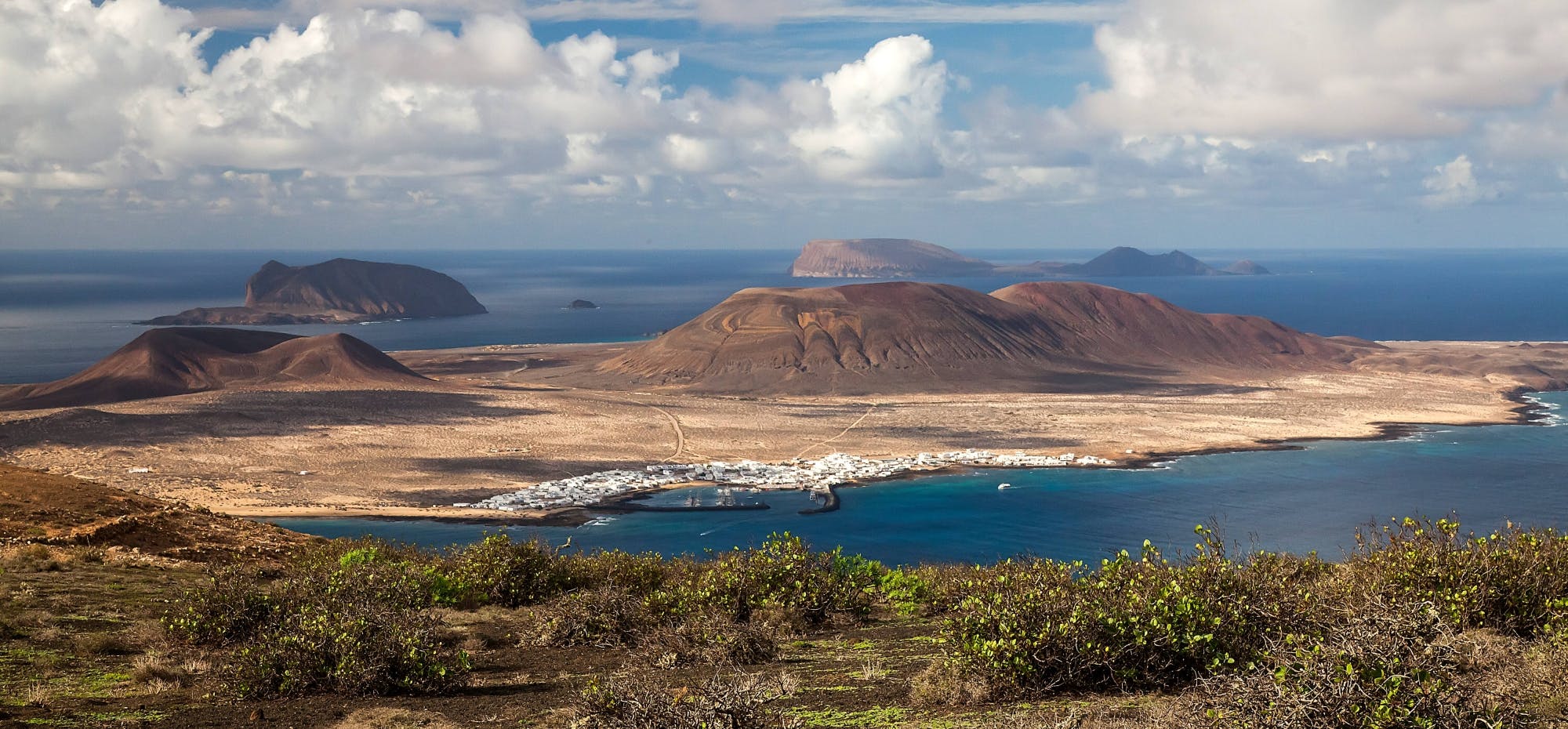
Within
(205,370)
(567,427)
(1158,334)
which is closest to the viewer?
(567,427)

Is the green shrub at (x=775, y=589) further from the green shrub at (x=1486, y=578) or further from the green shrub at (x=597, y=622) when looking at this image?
the green shrub at (x=1486, y=578)

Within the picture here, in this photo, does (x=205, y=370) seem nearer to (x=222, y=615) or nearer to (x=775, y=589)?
(x=222, y=615)

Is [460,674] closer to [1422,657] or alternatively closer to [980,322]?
[1422,657]

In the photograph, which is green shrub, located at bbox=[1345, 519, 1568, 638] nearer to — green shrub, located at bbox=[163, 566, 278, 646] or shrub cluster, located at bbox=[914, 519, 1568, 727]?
shrub cluster, located at bbox=[914, 519, 1568, 727]

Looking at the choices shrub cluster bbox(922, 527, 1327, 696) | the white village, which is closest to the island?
the white village

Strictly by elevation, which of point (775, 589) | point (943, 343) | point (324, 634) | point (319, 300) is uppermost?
point (319, 300)

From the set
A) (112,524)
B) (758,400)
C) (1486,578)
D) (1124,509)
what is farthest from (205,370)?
(1486,578)
